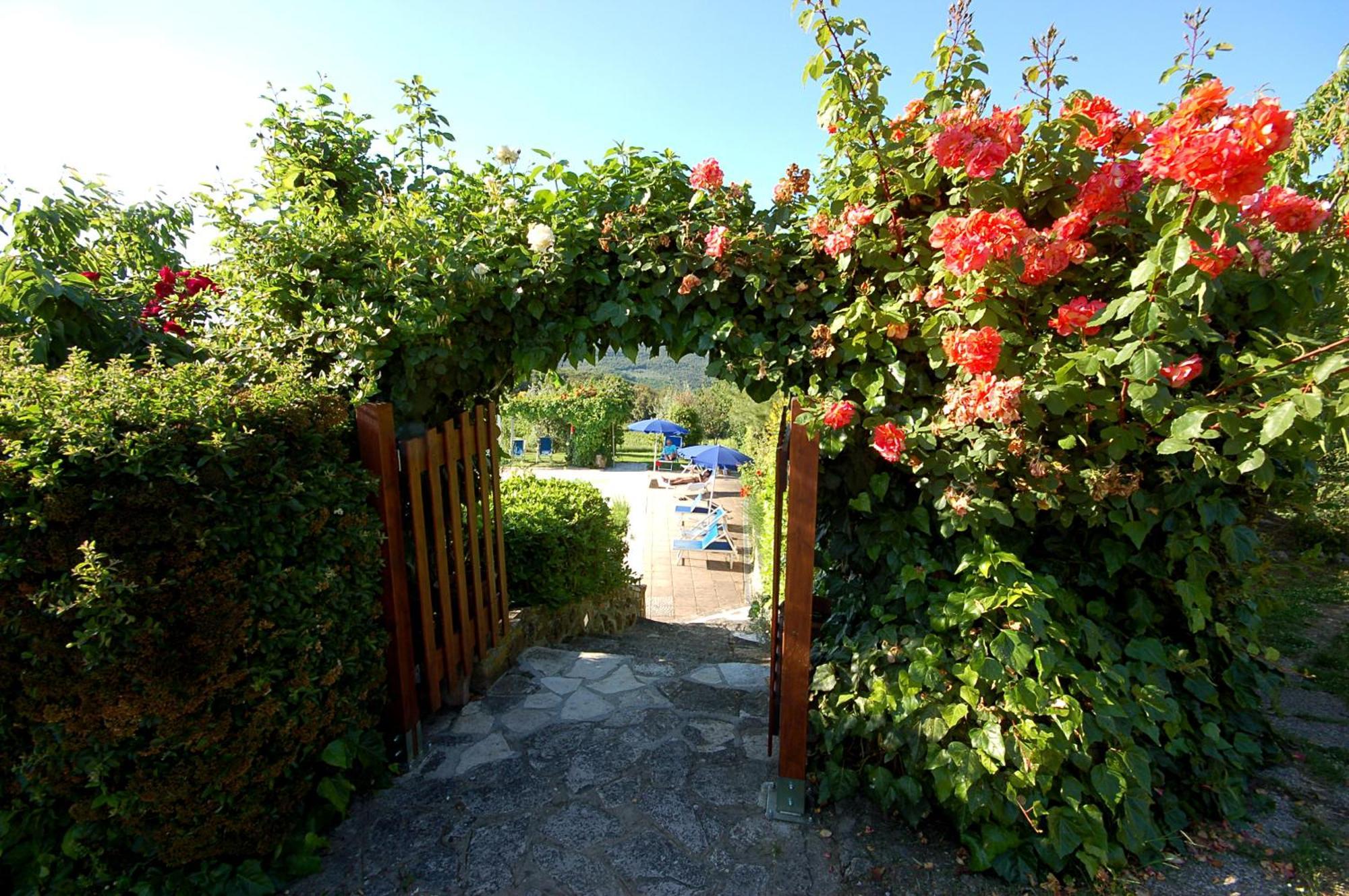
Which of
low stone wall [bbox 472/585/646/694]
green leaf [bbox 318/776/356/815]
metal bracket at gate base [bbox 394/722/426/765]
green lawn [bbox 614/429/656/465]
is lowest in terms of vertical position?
green lawn [bbox 614/429/656/465]

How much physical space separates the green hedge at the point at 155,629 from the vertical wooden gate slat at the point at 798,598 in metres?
1.60

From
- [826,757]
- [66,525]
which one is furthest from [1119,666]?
[66,525]

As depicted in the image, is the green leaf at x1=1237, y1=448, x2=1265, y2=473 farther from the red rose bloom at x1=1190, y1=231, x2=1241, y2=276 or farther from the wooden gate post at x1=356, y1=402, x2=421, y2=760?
the wooden gate post at x1=356, y1=402, x2=421, y2=760

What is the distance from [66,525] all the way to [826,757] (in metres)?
2.59

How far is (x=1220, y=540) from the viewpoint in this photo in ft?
7.51

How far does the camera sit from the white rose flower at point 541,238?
8.54ft

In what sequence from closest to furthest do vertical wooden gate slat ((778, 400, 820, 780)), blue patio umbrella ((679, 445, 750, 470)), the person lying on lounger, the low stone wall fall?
vertical wooden gate slat ((778, 400, 820, 780)) < the low stone wall < blue patio umbrella ((679, 445, 750, 470)) < the person lying on lounger

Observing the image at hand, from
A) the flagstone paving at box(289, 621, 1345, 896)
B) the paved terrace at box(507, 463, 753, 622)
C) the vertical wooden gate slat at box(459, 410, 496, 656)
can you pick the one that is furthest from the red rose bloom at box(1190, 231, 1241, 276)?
the paved terrace at box(507, 463, 753, 622)

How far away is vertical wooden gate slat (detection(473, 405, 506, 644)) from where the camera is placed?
3479 mm

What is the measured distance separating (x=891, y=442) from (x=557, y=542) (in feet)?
9.87

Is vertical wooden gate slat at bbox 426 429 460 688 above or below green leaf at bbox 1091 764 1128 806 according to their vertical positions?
above

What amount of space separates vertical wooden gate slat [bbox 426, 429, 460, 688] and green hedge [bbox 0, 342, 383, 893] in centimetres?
74

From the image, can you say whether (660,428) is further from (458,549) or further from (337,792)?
(337,792)

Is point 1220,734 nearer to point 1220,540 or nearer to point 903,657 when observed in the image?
point 1220,540
